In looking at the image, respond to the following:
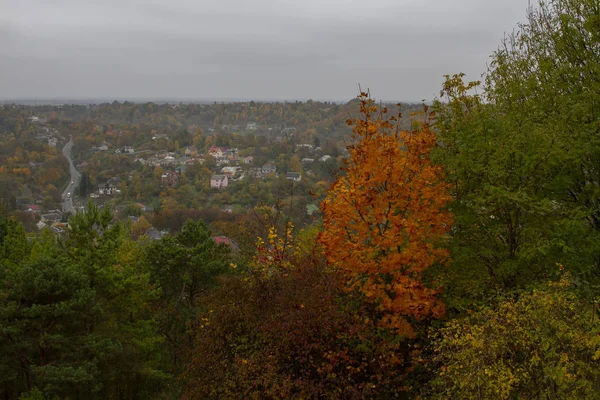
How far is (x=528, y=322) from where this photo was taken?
6066 millimetres

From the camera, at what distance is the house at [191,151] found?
110 metres

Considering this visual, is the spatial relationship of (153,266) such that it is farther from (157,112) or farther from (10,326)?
(157,112)

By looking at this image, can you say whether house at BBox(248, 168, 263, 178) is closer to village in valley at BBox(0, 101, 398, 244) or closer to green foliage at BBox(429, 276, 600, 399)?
village in valley at BBox(0, 101, 398, 244)

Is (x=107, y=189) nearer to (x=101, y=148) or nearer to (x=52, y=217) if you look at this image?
(x=52, y=217)

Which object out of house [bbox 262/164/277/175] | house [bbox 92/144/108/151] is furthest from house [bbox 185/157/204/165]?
house [bbox 92/144/108/151]

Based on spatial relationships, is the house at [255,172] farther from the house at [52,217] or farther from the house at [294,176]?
the house at [52,217]

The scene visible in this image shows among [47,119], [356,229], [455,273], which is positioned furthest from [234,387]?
[47,119]

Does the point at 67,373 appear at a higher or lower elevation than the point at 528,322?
lower

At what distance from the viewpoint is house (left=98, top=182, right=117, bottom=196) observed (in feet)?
265

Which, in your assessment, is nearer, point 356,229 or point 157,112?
point 356,229

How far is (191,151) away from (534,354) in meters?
113

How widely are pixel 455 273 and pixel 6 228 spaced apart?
571 inches

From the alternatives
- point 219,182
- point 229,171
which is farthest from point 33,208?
point 229,171

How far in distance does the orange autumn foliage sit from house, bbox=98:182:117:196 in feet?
261
